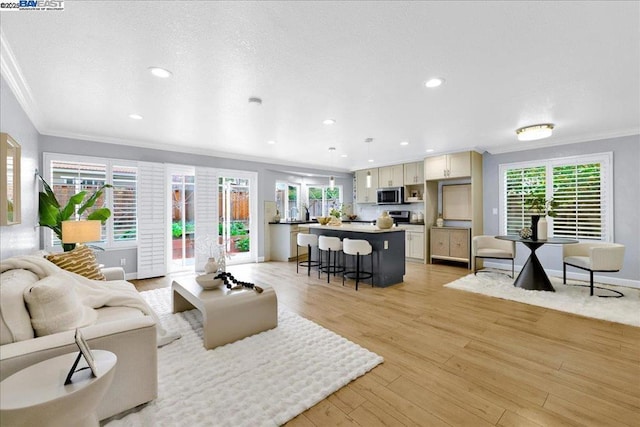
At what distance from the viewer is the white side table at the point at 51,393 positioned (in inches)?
40.4

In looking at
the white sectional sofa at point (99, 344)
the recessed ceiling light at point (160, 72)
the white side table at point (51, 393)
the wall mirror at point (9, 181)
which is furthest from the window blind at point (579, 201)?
the wall mirror at point (9, 181)

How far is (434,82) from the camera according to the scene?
274 centimetres

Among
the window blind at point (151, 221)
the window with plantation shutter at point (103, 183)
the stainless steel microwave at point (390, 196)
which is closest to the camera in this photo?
the window with plantation shutter at point (103, 183)

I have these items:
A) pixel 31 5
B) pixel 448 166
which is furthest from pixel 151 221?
pixel 448 166

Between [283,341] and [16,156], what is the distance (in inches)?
123

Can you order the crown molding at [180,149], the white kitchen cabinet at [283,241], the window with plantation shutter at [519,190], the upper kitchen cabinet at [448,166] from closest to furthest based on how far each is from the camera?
the crown molding at [180,149] → the window with plantation shutter at [519,190] → the upper kitchen cabinet at [448,166] → the white kitchen cabinet at [283,241]

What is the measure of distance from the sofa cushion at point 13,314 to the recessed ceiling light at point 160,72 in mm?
1900

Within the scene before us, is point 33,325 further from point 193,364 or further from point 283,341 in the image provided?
point 283,341

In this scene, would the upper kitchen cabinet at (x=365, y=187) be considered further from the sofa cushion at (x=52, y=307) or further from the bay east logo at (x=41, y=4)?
the sofa cushion at (x=52, y=307)

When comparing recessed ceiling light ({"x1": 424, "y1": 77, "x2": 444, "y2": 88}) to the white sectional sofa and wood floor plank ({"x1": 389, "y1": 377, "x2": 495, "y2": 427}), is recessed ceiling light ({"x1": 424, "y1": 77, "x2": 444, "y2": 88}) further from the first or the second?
the white sectional sofa

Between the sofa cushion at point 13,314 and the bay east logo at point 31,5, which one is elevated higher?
the bay east logo at point 31,5

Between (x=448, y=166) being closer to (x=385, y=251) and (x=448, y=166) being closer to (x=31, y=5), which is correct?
(x=385, y=251)

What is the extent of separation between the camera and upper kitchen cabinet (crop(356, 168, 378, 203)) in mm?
7836

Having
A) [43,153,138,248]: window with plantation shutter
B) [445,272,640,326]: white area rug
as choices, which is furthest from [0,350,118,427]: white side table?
[445,272,640,326]: white area rug
